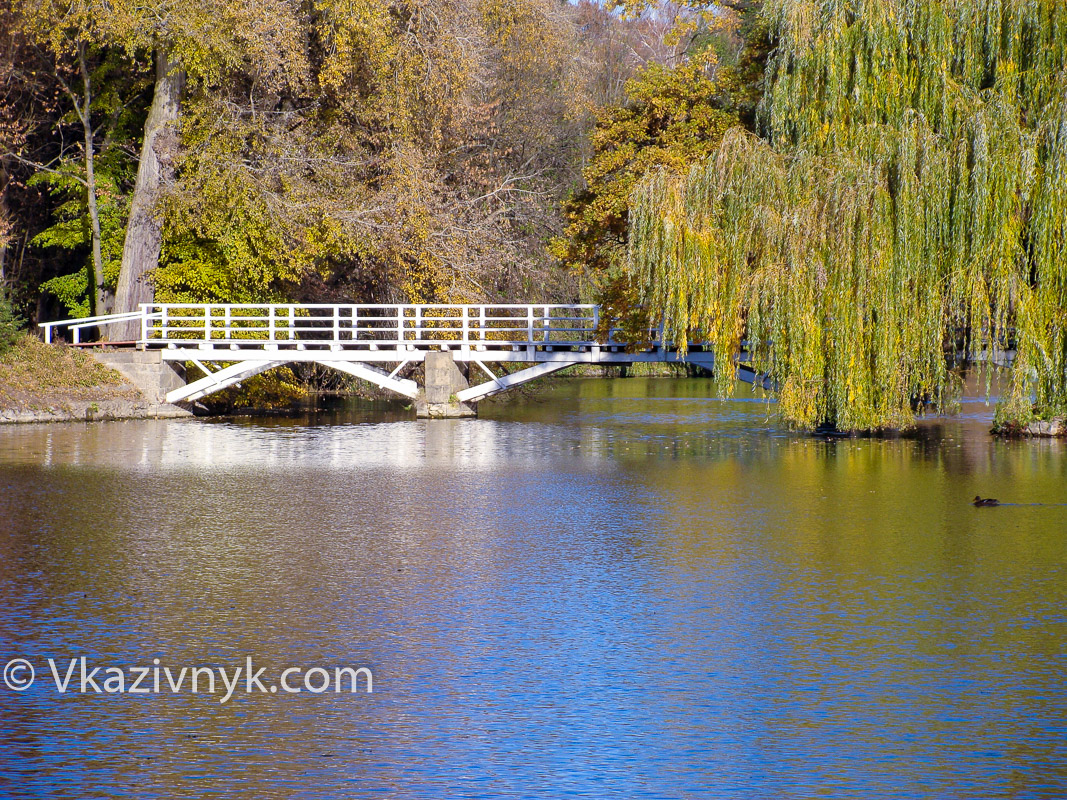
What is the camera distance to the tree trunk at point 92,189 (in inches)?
1241

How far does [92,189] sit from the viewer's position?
104 feet

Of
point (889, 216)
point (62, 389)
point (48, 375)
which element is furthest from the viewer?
point (48, 375)

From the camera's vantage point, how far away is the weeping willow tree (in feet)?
65.3

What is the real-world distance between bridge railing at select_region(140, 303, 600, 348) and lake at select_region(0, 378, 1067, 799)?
34.2 feet

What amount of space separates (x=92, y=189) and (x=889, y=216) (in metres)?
20.2

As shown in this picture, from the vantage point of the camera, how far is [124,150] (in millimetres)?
33188

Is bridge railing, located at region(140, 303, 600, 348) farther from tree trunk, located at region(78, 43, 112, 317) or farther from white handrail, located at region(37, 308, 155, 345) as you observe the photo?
tree trunk, located at region(78, 43, 112, 317)

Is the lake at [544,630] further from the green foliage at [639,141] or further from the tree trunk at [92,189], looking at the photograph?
the tree trunk at [92,189]

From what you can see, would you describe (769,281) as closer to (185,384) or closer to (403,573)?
(403,573)

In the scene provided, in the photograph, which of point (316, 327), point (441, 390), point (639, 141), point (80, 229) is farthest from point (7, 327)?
point (639, 141)

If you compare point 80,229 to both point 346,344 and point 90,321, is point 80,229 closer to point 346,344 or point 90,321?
point 90,321

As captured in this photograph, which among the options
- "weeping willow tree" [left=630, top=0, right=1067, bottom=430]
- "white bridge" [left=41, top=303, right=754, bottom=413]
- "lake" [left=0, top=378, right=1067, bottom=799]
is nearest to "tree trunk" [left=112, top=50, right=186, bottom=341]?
"white bridge" [left=41, top=303, right=754, bottom=413]

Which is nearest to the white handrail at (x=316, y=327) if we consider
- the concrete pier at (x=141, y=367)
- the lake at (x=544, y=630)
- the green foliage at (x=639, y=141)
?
the concrete pier at (x=141, y=367)

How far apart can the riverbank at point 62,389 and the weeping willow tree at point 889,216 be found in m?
13.4
